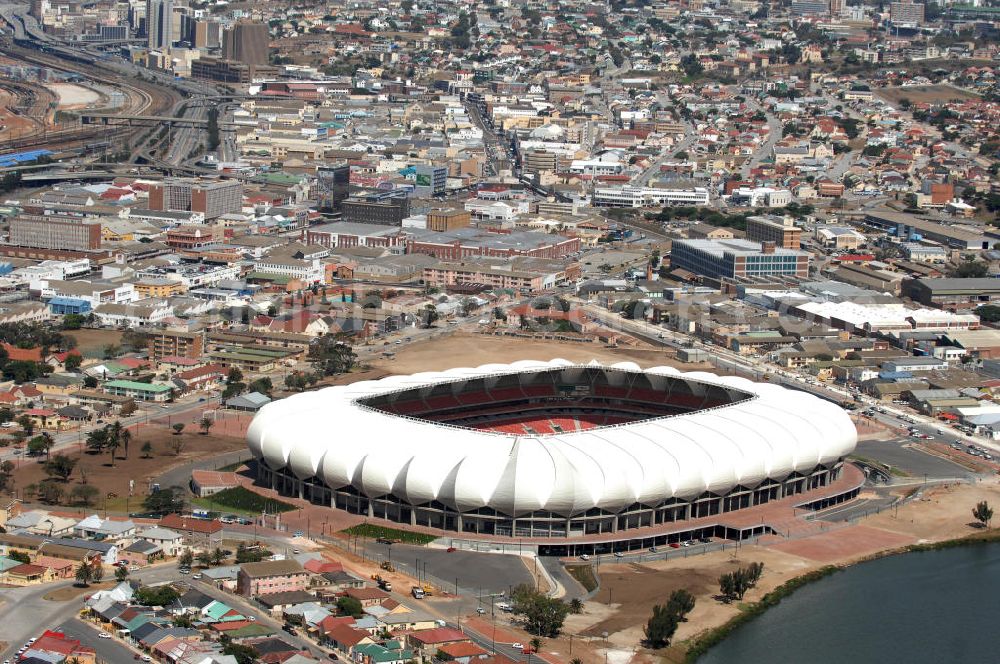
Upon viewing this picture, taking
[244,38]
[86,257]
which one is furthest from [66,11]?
[86,257]

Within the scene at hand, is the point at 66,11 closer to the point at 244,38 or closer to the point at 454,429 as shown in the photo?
the point at 244,38

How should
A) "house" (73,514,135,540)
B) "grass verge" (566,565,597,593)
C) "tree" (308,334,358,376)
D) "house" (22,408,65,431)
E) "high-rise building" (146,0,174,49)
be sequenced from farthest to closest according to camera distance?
1. "high-rise building" (146,0,174,49)
2. "tree" (308,334,358,376)
3. "house" (22,408,65,431)
4. "house" (73,514,135,540)
5. "grass verge" (566,565,597,593)

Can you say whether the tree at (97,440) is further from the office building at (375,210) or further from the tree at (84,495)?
the office building at (375,210)

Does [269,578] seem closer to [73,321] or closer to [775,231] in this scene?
[73,321]

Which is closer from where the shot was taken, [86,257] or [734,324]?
[734,324]

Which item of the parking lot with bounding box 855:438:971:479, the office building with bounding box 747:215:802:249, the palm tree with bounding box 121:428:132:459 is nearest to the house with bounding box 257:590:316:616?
the palm tree with bounding box 121:428:132:459

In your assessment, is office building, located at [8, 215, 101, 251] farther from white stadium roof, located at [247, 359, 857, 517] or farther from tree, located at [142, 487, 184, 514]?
tree, located at [142, 487, 184, 514]
